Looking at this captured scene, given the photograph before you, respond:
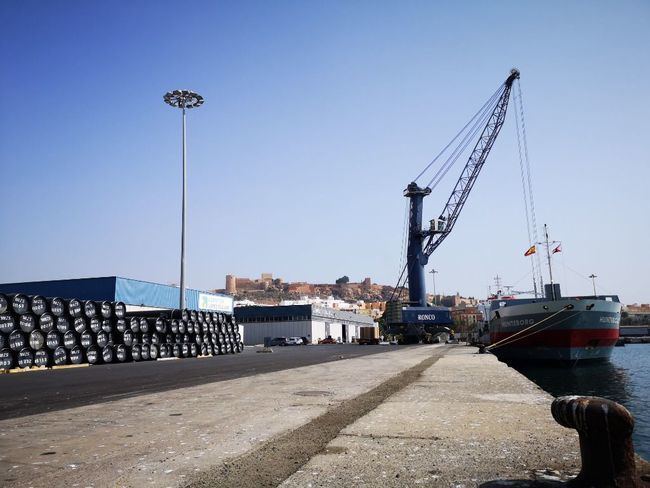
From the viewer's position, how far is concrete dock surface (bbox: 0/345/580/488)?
2994 mm

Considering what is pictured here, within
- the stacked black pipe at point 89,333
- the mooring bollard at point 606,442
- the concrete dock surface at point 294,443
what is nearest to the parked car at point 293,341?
the stacked black pipe at point 89,333

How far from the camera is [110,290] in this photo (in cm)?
3816

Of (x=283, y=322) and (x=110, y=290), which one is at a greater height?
(x=110, y=290)

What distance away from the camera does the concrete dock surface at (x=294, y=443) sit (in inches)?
118

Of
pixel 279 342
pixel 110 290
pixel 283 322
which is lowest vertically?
pixel 279 342

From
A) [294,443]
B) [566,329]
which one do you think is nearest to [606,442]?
[294,443]

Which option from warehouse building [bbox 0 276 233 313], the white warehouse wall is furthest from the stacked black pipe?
the white warehouse wall

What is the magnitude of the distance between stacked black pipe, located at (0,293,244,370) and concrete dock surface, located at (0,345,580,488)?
13507 mm

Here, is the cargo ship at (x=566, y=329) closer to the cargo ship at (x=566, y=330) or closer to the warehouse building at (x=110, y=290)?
the cargo ship at (x=566, y=330)

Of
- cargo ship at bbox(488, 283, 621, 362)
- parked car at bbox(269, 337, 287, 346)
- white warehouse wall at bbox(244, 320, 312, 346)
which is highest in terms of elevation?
cargo ship at bbox(488, 283, 621, 362)

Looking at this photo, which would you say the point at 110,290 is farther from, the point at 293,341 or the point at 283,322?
the point at 283,322

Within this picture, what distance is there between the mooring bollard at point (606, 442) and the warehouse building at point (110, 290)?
133ft

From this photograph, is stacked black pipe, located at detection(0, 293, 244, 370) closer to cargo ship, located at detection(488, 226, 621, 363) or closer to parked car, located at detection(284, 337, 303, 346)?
cargo ship, located at detection(488, 226, 621, 363)

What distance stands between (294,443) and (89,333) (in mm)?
20242
